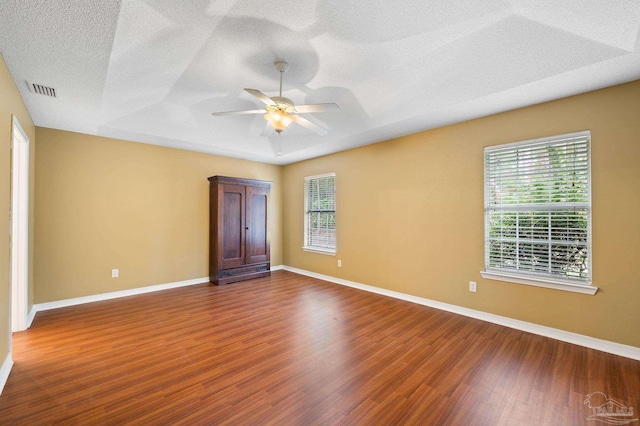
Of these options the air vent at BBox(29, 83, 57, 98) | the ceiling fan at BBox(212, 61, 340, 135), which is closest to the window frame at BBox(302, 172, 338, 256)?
the ceiling fan at BBox(212, 61, 340, 135)

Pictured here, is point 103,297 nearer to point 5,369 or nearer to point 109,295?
point 109,295

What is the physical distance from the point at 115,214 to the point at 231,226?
1.76 m

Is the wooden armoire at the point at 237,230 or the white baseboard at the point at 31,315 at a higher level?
the wooden armoire at the point at 237,230

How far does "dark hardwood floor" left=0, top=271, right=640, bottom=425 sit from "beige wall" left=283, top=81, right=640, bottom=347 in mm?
363

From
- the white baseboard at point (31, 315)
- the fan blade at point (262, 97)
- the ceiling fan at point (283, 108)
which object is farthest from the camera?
the white baseboard at point (31, 315)

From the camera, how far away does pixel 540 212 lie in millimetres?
2910

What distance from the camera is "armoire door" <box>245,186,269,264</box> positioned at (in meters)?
5.18

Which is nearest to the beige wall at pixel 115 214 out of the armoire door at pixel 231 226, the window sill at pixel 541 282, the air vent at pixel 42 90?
the armoire door at pixel 231 226

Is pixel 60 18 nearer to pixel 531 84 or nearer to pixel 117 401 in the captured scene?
pixel 117 401

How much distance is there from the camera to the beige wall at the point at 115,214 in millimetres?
3658

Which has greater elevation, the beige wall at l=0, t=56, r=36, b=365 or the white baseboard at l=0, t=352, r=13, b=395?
the beige wall at l=0, t=56, r=36, b=365

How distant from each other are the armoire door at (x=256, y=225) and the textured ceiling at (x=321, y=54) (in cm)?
211

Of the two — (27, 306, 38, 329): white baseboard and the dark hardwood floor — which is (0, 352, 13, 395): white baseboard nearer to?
the dark hardwood floor

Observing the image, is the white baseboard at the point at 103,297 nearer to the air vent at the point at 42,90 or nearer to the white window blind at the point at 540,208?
the air vent at the point at 42,90
